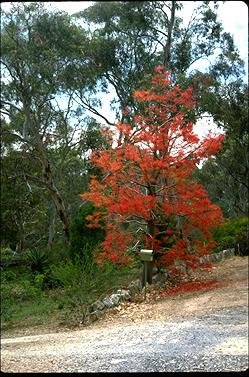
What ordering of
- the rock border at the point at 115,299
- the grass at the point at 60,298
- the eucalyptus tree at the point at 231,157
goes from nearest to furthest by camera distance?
the rock border at the point at 115,299
the grass at the point at 60,298
the eucalyptus tree at the point at 231,157

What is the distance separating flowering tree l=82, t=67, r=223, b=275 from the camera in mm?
6859

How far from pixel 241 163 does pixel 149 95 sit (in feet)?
24.4

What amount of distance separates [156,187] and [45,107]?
12.4 feet

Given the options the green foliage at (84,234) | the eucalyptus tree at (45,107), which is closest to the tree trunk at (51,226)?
the eucalyptus tree at (45,107)

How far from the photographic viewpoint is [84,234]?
988 centimetres

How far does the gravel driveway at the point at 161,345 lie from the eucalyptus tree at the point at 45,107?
3.35m

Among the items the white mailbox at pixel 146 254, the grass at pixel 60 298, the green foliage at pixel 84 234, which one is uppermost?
the green foliage at pixel 84 234

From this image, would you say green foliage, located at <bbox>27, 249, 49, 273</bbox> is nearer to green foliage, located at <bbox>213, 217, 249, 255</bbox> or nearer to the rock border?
the rock border

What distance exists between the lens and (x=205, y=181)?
875 centimetres

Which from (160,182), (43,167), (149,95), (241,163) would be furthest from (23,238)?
(149,95)

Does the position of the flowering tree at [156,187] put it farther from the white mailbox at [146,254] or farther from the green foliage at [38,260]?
the green foliage at [38,260]

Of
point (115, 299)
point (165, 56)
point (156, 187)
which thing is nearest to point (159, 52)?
point (165, 56)

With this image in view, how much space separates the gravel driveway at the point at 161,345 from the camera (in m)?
2.53

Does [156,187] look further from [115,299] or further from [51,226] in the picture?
[51,226]
